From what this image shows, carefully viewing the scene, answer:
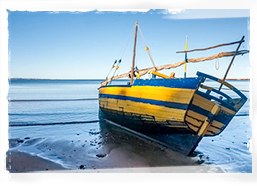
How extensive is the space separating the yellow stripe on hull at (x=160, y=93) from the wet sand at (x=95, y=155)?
1284 millimetres

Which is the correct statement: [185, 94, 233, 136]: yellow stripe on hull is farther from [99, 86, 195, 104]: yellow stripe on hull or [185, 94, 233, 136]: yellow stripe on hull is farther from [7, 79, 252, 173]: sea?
[7, 79, 252, 173]: sea

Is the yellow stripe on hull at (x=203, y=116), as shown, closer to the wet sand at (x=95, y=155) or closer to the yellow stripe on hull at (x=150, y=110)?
the yellow stripe on hull at (x=150, y=110)

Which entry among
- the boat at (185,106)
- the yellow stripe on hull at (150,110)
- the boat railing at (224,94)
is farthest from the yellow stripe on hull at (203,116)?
the yellow stripe on hull at (150,110)

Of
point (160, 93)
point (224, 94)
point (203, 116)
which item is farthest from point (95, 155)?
point (224, 94)

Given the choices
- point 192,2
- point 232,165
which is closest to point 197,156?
point 232,165

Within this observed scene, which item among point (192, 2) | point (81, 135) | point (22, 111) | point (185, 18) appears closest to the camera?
point (192, 2)

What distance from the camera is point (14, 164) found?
4.03 m

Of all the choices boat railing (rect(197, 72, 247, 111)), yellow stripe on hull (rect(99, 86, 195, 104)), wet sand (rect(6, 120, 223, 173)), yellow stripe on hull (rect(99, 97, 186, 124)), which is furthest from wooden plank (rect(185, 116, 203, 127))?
wet sand (rect(6, 120, 223, 173))

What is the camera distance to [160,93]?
14.9ft

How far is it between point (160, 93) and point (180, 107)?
0.58m

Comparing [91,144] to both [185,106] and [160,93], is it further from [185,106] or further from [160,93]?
[185,106]

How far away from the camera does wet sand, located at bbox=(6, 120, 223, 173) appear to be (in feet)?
13.3
